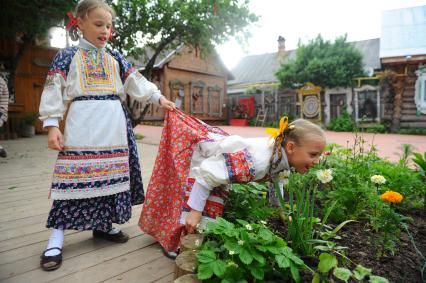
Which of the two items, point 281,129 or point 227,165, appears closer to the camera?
point 227,165

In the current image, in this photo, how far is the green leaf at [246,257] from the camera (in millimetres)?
1130

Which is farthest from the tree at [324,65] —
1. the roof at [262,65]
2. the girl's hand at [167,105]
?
the girl's hand at [167,105]

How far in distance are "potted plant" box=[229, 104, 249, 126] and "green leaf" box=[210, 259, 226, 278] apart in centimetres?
1818

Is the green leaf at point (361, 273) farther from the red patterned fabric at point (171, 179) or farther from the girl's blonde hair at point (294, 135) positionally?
the red patterned fabric at point (171, 179)

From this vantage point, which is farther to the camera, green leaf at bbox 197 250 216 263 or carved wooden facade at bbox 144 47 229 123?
carved wooden facade at bbox 144 47 229 123

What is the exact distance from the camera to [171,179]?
195cm

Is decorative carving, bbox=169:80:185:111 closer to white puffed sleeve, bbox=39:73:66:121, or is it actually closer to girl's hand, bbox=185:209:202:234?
white puffed sleeve, bbox=39:73:66:121

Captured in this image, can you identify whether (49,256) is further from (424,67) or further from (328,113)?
(328,113)

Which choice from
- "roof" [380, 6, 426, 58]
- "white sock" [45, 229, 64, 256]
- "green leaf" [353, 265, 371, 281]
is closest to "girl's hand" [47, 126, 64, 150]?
"white sock" [45, 229, 64, 256]

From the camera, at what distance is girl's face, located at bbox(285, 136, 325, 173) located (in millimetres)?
1578

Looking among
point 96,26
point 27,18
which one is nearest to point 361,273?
point 96,26

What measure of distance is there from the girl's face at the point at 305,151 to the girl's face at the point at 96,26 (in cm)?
125

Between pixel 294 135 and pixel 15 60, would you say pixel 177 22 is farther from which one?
pixel 294 135

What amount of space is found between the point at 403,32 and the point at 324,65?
341 cm
